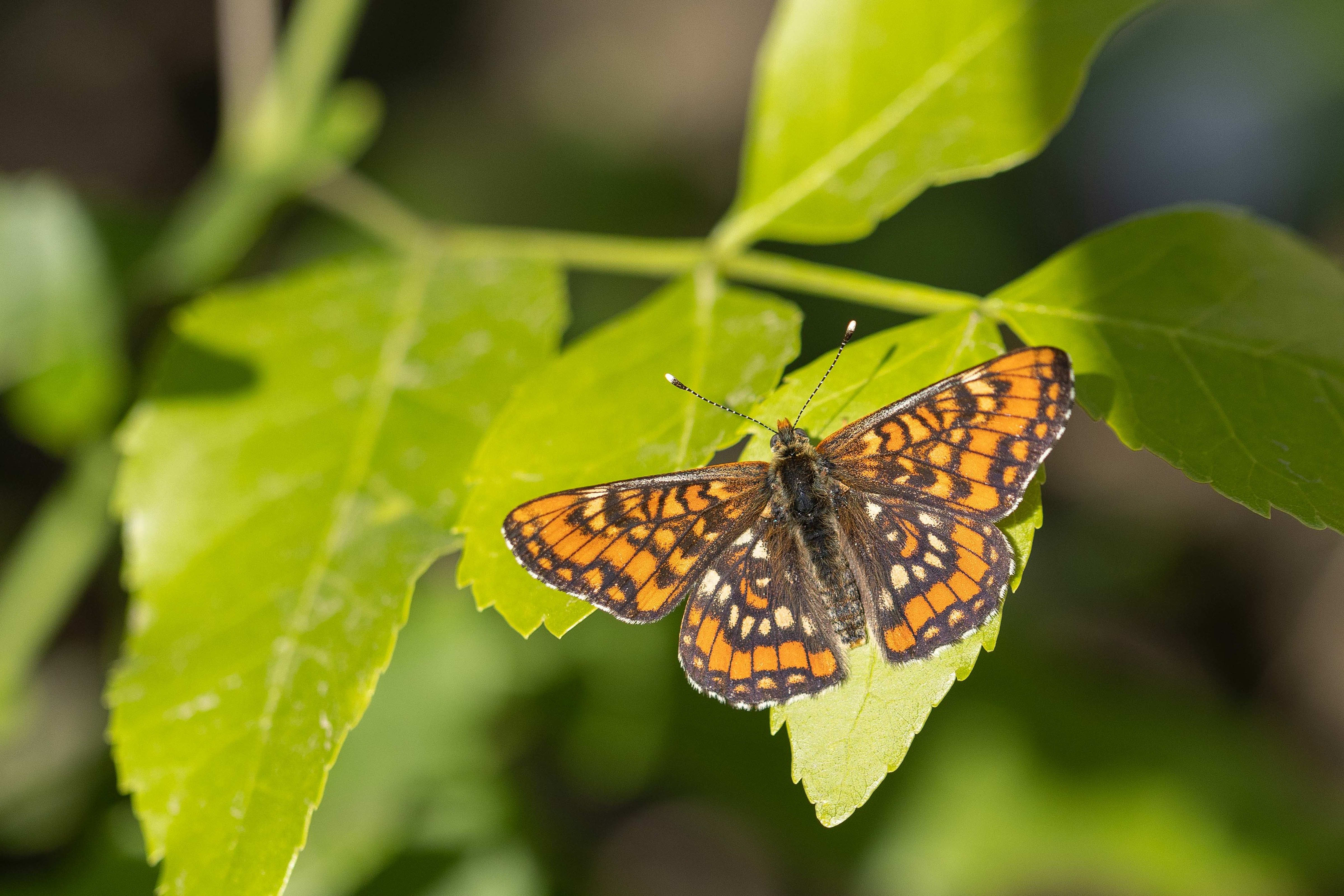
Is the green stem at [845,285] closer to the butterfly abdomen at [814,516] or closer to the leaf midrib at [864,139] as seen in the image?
the leaf midrib at [864,139]

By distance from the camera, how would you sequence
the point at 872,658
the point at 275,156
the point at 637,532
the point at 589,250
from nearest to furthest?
the point at 872,658, the point at 637,532, the point at 589,250, the point at 275,156

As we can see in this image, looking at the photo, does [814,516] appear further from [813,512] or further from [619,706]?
[619,706]

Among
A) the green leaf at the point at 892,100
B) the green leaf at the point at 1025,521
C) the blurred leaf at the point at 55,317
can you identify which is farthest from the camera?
the blurred leaf at the point at 55,317

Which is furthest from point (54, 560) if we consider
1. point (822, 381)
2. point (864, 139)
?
point (864, 139)

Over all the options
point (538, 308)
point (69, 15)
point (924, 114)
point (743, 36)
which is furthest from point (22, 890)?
point (743, 36)

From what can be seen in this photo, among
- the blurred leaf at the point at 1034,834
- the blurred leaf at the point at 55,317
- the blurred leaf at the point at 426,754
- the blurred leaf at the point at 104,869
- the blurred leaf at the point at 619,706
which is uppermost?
the blurred leaf at the point at 55,317

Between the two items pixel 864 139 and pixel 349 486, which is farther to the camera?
pixel 864 139

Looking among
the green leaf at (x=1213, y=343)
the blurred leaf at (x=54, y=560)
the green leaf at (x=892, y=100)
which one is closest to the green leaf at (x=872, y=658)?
the green leaf at (x=1213, y=343)
